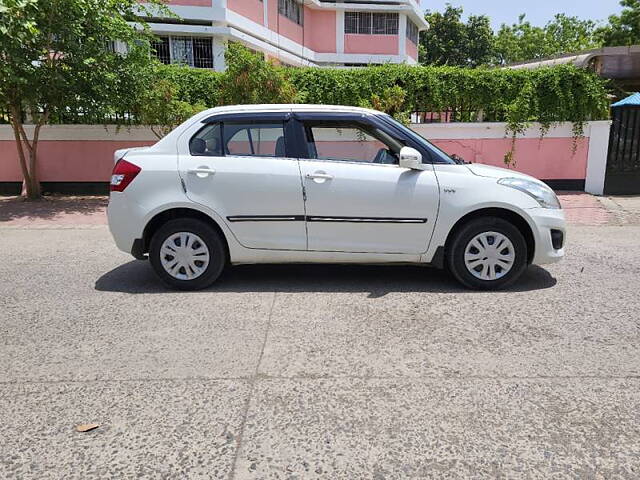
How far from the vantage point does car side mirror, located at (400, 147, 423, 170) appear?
16.1 ft

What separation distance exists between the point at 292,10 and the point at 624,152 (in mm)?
21152

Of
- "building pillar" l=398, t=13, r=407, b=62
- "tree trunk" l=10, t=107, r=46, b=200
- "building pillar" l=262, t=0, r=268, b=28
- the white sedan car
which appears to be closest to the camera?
the white sedan car

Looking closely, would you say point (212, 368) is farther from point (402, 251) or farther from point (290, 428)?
point (402, 251)

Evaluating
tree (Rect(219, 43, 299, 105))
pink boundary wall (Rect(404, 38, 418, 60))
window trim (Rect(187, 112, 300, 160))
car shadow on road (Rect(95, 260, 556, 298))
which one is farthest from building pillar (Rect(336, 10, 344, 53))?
window trim (Rect(187, 112, 300, 160))

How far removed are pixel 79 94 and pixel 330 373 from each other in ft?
29.4

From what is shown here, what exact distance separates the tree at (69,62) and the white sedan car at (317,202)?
549cm

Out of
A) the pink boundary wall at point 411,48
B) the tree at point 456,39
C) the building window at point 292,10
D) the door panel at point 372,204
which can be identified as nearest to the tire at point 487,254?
the door panel at point 372,204

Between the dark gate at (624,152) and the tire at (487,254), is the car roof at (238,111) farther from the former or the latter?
the dark gate at (624,152)

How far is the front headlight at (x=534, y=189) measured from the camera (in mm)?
5055

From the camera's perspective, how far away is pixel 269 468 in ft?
8.43

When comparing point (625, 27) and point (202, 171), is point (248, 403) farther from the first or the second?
point (625, 27)

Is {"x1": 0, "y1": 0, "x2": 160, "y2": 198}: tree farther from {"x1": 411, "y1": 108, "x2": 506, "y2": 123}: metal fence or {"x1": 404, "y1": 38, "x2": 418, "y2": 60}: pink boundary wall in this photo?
{"x1": 404, "y1": 38, "x2": 418, "y2": 60}: pink boundary wall

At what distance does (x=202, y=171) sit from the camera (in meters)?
5.06

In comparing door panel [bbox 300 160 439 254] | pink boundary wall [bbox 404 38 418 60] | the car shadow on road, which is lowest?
the car shadow on road
